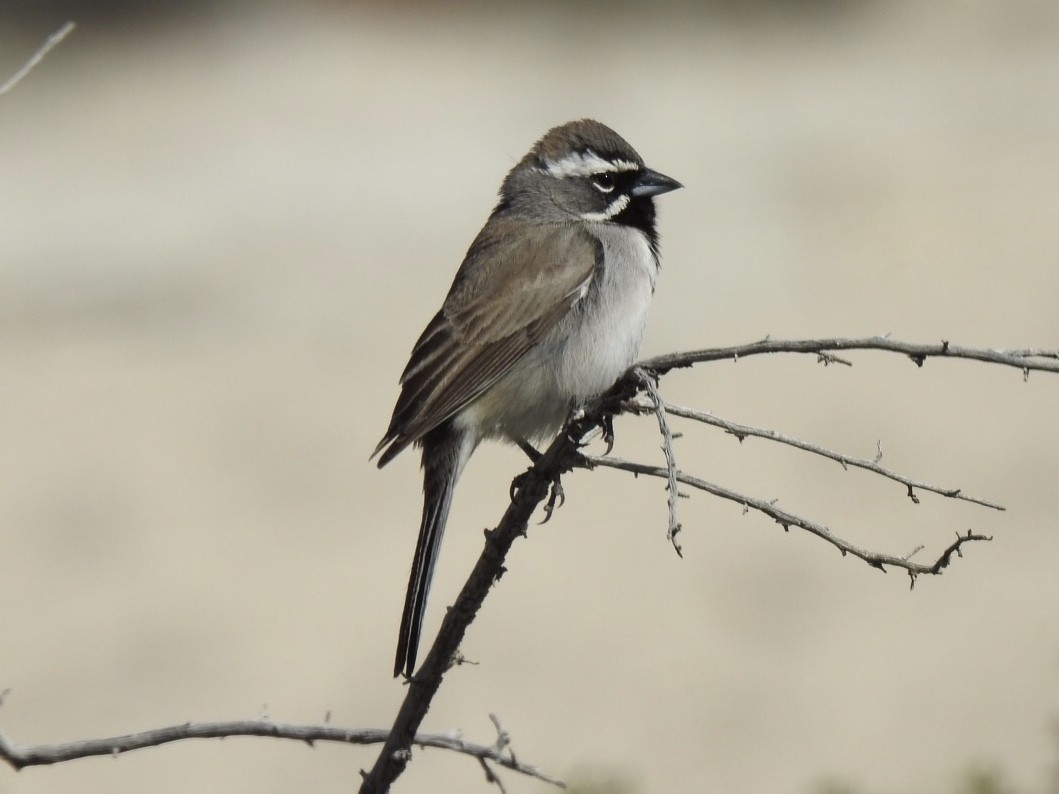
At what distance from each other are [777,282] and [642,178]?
7.84 metres

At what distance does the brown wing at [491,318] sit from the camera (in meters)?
5.71

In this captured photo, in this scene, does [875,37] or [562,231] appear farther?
[875,37]

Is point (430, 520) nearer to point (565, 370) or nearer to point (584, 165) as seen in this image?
point (565, 370)

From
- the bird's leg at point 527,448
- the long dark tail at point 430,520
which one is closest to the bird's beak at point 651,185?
the bird's leg at point 527,448

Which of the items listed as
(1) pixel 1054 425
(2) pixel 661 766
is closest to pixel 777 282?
(1) pixel 1054 425

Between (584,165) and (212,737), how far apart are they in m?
3.70

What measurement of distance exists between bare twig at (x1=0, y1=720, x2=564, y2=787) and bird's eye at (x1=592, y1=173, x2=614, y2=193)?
3324 millimetres

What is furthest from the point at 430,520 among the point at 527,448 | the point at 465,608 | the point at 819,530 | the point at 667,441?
the point at 819,530

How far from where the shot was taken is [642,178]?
6.47 metres

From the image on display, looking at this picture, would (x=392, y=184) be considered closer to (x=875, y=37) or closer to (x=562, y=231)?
(x=875, y=37)

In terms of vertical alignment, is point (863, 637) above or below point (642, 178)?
below

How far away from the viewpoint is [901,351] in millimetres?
Result: 3238

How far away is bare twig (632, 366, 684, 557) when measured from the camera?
332cm

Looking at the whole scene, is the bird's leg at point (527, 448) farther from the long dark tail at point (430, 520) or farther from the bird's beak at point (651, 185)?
the bird's beak at point (651, 185)
